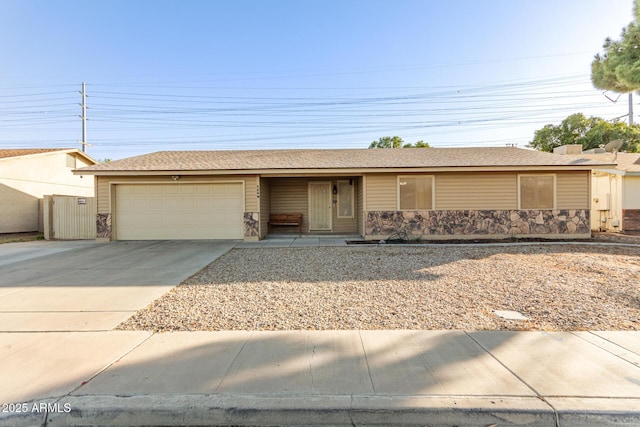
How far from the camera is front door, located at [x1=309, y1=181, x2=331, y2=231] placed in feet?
46.7

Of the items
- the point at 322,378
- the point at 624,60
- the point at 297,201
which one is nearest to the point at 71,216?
the point at 297,201

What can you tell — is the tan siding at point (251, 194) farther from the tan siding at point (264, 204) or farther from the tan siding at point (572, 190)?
the tan siding at point (572, 190)

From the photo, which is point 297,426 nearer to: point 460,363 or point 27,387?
point 460,363

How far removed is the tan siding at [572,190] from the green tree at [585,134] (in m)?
24.3

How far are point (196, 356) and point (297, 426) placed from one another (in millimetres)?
1360

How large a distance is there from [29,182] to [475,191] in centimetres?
2148

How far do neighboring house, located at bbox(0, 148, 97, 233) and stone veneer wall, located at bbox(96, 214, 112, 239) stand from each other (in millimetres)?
7666

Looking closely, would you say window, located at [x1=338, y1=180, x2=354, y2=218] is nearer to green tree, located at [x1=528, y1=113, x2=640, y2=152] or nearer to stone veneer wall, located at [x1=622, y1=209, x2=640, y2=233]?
stone veneer wall, located at [x1=622, y1=209, x2=640, y2=233]

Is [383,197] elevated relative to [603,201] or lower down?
elevated

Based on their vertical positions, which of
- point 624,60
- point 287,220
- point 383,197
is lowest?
point 287,220

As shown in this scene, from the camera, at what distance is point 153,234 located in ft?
40.8

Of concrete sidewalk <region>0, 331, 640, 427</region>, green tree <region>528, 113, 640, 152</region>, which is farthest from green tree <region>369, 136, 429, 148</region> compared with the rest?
concrete sidewalk <region>0, 331, 640, 427</region>

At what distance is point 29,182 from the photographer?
1680 centimetres

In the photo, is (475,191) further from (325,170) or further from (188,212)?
(188,212)
